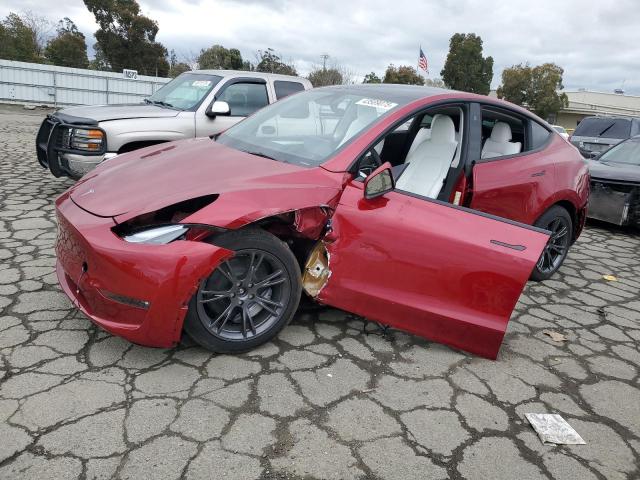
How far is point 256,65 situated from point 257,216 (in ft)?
137

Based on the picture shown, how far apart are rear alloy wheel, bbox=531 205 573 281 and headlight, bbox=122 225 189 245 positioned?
3247 mm

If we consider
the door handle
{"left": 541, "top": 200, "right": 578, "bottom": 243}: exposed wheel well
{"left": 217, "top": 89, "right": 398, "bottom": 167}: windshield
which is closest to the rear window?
{"left": 541, "top": 200, "right": 578, "bottom": 243}: exposed wheel well

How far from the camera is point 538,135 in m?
4.38

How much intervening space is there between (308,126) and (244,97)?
3.51 meters

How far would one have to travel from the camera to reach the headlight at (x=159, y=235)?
2475 mm

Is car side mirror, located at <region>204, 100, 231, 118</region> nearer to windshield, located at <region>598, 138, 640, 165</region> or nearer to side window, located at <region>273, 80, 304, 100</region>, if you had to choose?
side window, located at <region>273, 80, 304, 100</region>

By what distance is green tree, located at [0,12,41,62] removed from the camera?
29.1m

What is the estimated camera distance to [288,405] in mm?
2473

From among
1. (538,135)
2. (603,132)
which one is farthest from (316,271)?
(603,132)

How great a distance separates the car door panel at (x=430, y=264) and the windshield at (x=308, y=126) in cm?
46

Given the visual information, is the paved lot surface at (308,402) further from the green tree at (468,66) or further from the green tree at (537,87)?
the green tree at (468,66)

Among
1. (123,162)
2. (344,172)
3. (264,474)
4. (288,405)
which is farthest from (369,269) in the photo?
(123,162)

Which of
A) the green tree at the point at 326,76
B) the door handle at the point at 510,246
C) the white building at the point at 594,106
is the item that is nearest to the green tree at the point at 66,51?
the green tree at the point at 326,76

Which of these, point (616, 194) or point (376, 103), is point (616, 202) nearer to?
point (616, 194)
